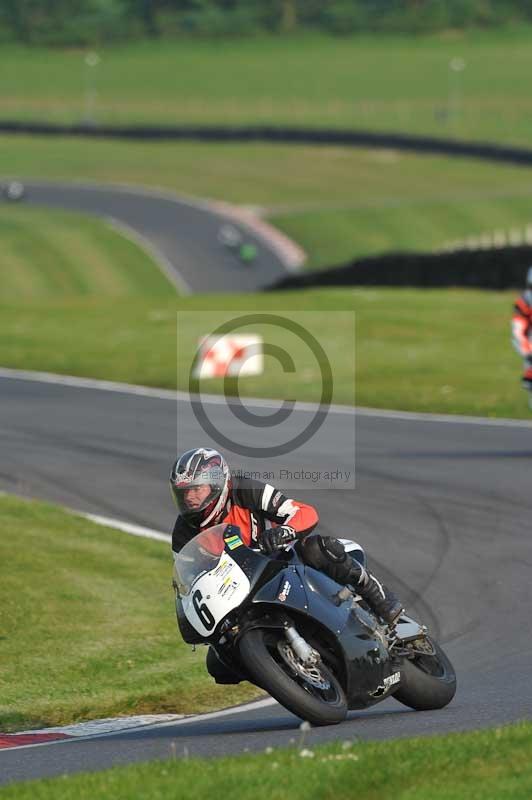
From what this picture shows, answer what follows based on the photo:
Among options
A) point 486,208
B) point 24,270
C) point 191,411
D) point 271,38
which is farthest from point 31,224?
point 271,38

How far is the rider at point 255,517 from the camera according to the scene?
8055mm

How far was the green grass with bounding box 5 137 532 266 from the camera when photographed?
64625 mm

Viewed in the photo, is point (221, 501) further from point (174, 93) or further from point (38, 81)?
point (38, 81)

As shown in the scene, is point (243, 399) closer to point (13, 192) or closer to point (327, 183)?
point (13, 192)

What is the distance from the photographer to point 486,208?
69000 millimetres

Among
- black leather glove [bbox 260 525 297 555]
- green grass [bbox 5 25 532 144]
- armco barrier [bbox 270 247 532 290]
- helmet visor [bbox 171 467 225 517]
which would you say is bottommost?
green grass [bbox 5 25 532 144]

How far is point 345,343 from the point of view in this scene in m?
29.5

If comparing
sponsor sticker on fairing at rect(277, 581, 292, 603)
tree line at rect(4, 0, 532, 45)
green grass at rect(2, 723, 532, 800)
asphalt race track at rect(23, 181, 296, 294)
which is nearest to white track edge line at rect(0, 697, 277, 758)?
sponsor sticker on fairing at rect(277, 581, 292, 603)

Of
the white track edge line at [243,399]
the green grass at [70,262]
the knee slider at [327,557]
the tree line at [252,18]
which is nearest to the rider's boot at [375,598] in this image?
the knee slider at [327,557]

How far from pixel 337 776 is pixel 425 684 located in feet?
6.87

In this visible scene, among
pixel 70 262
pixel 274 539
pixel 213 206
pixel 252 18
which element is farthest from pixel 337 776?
pixel 252 18

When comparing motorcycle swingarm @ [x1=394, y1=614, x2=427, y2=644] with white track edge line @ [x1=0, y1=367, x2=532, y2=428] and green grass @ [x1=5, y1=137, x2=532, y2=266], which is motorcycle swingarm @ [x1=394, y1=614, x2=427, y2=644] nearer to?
white track edge line @ [x1=0, y1=367, x2=532, y2=428]

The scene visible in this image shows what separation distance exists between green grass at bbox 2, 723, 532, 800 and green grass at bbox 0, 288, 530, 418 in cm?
1485

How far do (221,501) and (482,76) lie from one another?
353ft
